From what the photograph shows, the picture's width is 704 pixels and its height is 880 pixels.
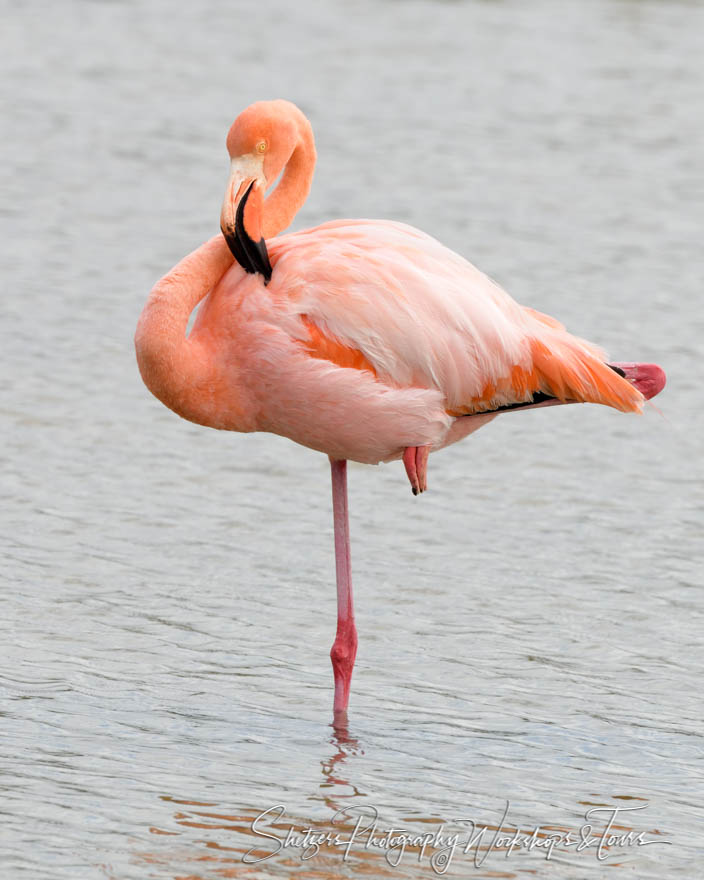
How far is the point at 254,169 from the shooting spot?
19.6ft

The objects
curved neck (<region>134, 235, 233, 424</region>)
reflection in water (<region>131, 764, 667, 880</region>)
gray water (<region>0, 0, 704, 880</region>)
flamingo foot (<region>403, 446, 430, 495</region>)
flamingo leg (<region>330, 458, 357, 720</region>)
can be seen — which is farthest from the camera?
flamingo leg (<region>330, 458, 357, 720</region>)

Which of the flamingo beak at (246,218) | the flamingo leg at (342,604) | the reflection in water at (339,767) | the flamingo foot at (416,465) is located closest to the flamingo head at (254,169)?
the flamingo beak at (246,218)

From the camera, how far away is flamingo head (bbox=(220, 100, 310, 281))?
585cm

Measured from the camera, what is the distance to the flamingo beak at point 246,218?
5.84 meters

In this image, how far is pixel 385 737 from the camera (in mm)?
6160

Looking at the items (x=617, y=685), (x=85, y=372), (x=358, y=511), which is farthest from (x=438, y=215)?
(x=617, y=685)

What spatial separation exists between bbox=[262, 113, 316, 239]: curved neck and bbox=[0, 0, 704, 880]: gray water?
5.17 feet

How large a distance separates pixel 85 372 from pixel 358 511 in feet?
7.54

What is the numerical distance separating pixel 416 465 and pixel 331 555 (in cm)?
189

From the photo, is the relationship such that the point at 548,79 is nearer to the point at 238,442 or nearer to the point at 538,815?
the point at 238,442

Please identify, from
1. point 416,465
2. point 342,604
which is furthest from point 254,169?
point 342,604

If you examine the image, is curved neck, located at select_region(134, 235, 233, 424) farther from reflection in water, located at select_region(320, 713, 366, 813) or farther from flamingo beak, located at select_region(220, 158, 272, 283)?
reflection in water, located at select_region(320, 713, 366, 813)

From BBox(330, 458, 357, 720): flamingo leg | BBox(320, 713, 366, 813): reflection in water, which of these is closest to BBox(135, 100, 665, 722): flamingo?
BBox(330, 458, 357, 720): flamingo leg

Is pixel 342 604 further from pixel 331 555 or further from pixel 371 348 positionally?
pixel 331 555
